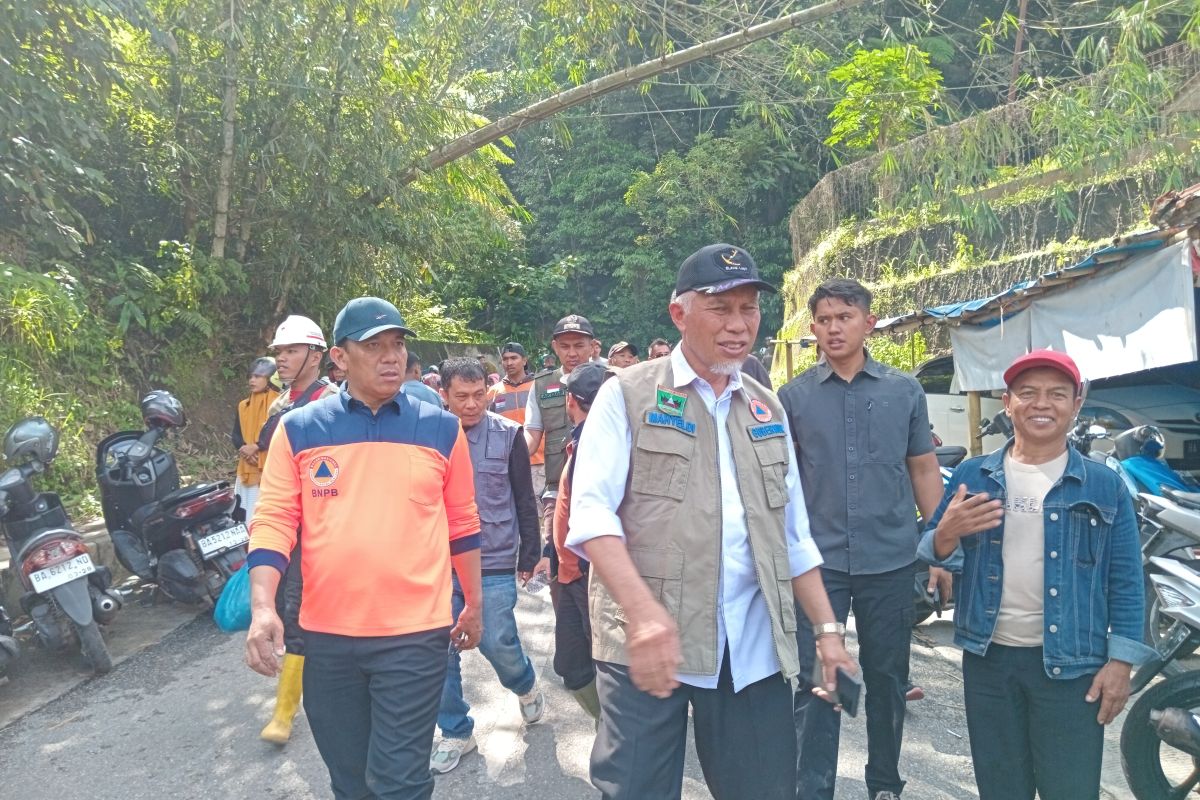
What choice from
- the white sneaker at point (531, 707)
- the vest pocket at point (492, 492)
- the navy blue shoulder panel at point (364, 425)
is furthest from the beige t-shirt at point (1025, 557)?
the white sneaker at point (531, 707)

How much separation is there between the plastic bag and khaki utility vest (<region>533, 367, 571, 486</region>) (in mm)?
1875

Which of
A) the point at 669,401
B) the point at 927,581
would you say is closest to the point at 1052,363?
the point at 669,401

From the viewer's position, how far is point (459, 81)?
40.5 ft

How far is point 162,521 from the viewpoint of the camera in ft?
18.8

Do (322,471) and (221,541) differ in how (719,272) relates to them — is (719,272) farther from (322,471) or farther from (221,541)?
(221,541)

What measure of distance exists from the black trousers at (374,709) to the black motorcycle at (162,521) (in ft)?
11.3

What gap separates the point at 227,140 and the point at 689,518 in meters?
8.99

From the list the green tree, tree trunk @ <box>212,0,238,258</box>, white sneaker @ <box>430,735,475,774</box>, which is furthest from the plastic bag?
the green tree

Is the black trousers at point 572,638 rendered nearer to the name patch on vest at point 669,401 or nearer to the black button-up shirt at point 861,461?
the black button-up shirt at point 861,461

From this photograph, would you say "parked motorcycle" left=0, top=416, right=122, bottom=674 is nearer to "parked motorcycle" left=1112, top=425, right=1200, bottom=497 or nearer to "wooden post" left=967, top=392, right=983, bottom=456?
"parked motorcycle" left=1112, top=425, right=1200, bottom=497

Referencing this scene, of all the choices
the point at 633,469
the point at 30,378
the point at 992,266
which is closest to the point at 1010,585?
the point at 633,469

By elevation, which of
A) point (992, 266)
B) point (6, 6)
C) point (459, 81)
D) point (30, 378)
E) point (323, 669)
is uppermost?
point (459, 81)

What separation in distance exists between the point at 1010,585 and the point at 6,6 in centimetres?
809

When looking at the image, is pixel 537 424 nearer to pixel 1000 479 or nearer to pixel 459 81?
pixel 1000 479
